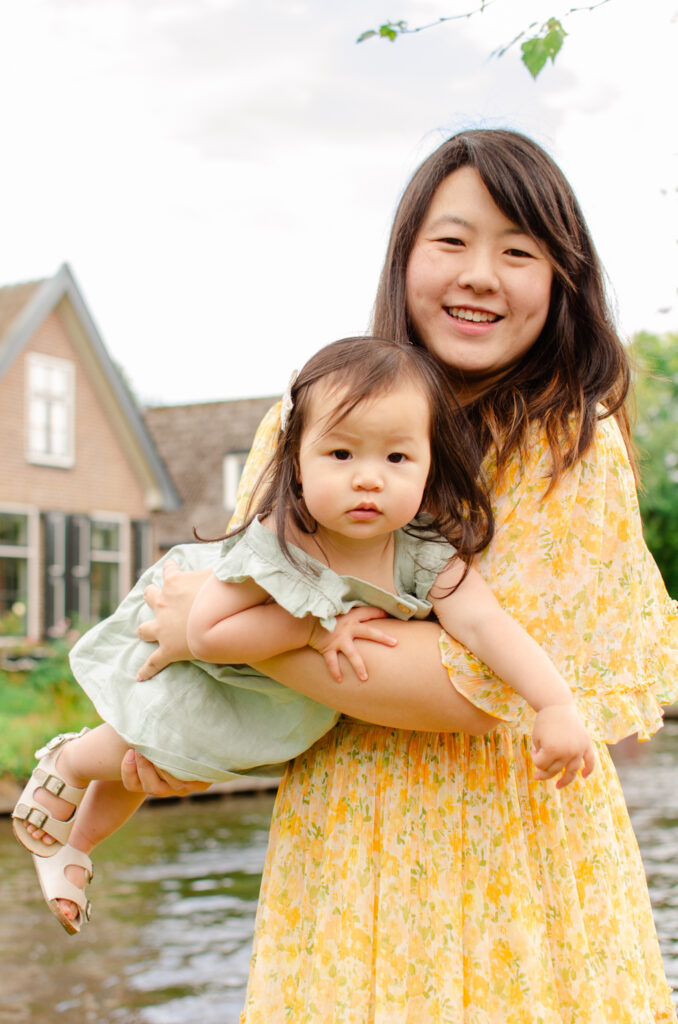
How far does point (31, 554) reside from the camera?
16.7 m

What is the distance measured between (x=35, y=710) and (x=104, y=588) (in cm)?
710

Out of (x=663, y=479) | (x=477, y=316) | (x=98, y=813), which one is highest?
(x=477, y=316)

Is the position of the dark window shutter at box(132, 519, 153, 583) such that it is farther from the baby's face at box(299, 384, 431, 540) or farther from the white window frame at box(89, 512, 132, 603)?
the baby's face at box(299, 384, 431, 540)

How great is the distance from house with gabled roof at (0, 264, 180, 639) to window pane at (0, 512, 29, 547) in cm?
1

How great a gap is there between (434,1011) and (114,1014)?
12.8ft

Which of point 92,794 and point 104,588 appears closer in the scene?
point 92,794

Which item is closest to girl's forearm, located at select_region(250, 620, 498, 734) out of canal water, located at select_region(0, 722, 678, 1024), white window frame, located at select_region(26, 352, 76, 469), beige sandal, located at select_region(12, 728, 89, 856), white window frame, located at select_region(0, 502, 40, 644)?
beige sandal, located at select_region(12, 728, 89, 856)

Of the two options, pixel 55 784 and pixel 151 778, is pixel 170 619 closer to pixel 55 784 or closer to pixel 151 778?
pixel 151 778

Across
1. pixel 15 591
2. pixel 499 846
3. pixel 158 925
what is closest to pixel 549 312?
pixel 499 846

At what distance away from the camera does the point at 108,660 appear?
2.27 metres

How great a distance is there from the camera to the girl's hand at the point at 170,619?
6.66 feet

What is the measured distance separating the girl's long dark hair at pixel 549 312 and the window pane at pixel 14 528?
1498cm

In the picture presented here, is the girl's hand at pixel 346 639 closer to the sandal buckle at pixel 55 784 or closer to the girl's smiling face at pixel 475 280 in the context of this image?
the girl's smiling face at pixel 475 280

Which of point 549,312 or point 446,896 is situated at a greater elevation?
point 549,312
